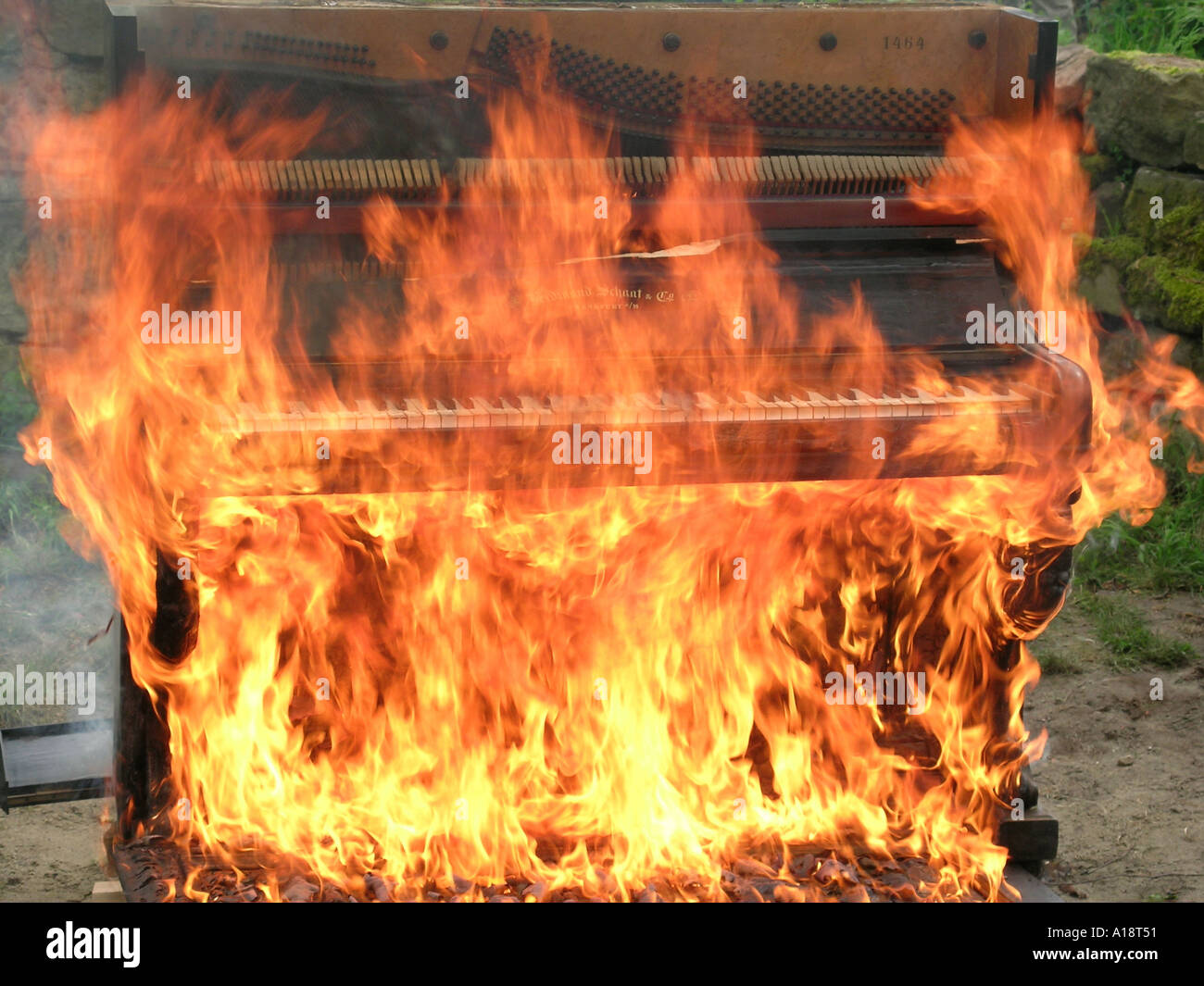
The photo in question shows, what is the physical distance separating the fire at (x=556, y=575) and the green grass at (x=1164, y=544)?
8.32 feet

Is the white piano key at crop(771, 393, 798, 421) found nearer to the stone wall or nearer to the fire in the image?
the fire

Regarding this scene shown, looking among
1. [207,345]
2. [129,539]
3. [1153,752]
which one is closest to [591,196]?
[207,345]

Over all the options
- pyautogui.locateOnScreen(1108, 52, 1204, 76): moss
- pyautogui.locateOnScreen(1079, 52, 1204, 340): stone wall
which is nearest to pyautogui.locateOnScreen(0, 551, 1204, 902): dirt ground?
pyautogui.locateOnScreen(1079, 52, 1204, 340): stone wall

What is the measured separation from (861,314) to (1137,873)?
6.27 feet

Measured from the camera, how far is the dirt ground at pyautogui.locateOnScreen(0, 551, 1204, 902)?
15.3 feet

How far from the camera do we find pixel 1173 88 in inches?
273

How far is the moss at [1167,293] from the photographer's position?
22.6ft

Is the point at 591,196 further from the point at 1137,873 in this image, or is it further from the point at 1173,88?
the point at 1173,88

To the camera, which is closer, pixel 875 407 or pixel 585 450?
pixel 585 450

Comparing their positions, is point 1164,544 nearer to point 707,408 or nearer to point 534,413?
point 707,408

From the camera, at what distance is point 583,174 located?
13.5ft

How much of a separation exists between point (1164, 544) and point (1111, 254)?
57.6 inches

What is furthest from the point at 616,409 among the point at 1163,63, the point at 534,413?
the point at 1163,63

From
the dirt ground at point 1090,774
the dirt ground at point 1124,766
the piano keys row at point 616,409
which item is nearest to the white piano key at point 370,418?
the piano keys row at point 616,409
